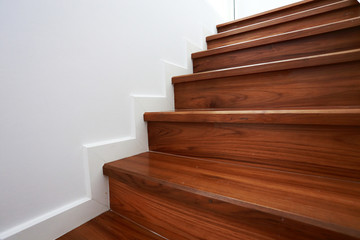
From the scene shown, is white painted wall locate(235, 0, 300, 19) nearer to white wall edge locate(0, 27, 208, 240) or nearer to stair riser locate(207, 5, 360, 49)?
stair riser locate(207, 5, 360, 49)

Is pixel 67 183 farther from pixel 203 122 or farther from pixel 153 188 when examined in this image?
pixel 203 122

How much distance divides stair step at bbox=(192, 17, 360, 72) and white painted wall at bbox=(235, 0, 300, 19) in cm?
159

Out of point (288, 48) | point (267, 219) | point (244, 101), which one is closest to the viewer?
point (267, 219)

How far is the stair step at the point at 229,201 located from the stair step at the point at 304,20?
38.3 inches

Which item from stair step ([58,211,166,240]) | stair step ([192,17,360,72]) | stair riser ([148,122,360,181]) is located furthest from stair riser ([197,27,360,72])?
stair step ([58,211,166,240])

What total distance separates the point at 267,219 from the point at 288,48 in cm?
78

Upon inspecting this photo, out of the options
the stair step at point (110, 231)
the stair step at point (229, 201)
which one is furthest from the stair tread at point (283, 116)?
the stair step at point (110, 231)

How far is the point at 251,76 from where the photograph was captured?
702mm

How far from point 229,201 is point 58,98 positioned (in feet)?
1.63

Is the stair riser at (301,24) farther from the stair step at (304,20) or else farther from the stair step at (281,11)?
the stair step at (281,11)

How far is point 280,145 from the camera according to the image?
1.67ft

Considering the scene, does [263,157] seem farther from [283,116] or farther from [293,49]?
[293,49]

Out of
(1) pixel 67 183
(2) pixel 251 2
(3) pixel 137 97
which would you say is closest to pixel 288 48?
(3) pixel 137 97

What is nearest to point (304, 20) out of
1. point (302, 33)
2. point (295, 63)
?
point (302, 33)
